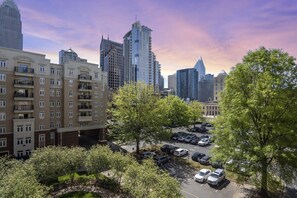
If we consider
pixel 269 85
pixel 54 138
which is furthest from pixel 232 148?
pixel 54 138

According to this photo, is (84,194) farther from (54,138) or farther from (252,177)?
(54,138)

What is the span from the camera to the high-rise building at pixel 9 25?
185375 mm

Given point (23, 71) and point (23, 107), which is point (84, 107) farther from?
point (23, 71)

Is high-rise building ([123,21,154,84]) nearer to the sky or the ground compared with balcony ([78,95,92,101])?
nearer to the sky

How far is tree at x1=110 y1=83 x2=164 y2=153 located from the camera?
36719 mm

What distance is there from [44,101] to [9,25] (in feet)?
666

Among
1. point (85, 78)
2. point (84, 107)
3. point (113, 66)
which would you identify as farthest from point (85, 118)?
point (113, 66)

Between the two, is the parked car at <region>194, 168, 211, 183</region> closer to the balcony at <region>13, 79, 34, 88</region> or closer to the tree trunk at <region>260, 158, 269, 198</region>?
the tree trunk at <region>260, 158, 269, 198</region>

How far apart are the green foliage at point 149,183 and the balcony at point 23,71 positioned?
94.5 ft

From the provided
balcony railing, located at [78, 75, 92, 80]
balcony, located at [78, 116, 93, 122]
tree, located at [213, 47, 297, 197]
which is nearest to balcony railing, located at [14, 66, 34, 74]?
balcony railing, located at [78, 75, 92, 80]

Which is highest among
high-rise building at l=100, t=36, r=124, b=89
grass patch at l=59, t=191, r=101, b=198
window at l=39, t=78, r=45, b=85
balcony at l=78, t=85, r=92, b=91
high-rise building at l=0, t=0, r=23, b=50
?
high-rise building at l=0, t=0, r=23, b=50

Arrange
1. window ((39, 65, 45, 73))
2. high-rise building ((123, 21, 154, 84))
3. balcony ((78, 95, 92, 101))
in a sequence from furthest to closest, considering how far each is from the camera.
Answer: high-rise building ((123, 21, 154, 84))
balcony ((78, 95, 92, 101))
window ((39, 65, 45, 73))

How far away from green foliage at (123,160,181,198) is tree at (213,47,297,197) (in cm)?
889

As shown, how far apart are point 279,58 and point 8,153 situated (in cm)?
4284
